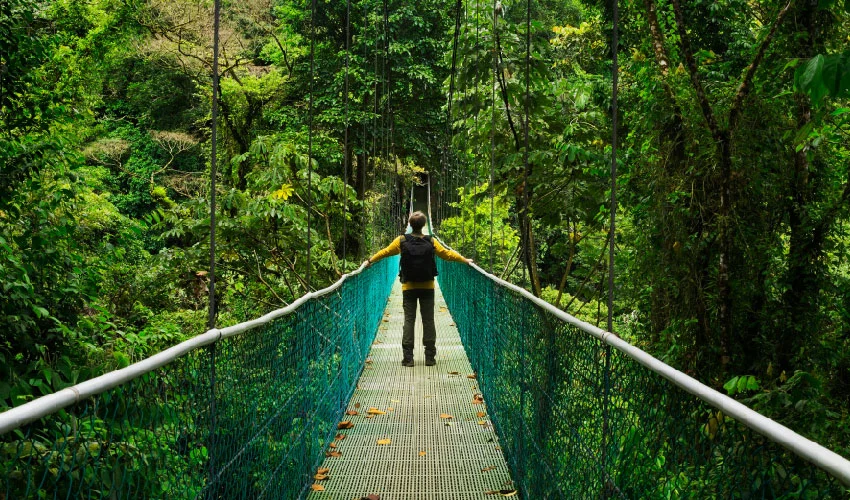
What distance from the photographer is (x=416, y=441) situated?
3584 mm

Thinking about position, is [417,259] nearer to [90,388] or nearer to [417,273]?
[417,273]

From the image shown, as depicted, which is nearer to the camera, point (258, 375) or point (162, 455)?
point (162, 455)

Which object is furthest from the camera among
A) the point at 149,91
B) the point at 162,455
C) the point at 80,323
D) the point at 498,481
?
the point at 149,91

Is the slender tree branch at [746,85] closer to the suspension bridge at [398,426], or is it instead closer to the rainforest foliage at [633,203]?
the rainforest foliage at [633,203]

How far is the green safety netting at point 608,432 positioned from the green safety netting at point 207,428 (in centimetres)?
82

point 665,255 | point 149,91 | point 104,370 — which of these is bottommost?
point 104,370

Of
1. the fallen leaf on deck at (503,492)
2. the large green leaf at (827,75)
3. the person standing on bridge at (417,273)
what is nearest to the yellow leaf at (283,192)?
the person standing on bridge at (417,273)

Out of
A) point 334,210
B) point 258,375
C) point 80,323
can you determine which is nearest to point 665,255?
point 258,375

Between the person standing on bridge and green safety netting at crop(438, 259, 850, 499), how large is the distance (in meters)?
1.68

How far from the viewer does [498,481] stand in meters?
2.98

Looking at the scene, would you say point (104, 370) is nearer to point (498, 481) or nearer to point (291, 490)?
point (291, 490)

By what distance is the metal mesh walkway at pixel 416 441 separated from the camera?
2955mm

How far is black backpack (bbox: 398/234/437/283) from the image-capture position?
517cm

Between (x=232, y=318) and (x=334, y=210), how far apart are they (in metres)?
1.76
